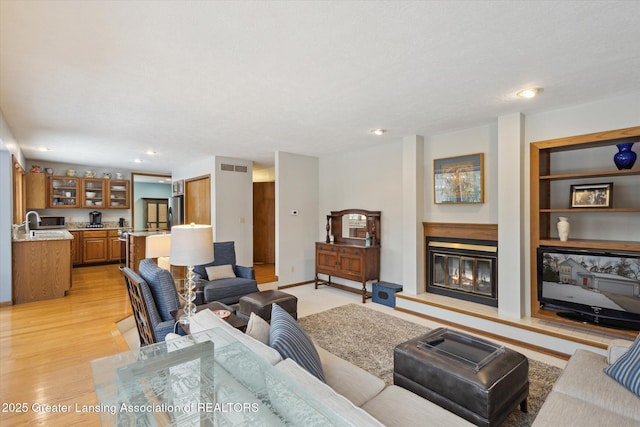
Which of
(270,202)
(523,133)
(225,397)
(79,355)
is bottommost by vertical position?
(79,355)

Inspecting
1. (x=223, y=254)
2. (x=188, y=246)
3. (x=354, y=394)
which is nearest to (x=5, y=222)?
(x=223, y=254)

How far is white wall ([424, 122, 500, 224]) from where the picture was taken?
152 inches

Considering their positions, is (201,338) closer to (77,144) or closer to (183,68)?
(183,68)

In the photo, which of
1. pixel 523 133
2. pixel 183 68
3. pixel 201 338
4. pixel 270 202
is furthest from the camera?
pixel 270 202

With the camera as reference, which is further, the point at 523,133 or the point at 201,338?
the point at 523,133

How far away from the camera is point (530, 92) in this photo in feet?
9.14

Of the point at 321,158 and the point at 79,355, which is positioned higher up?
the point at 321,158

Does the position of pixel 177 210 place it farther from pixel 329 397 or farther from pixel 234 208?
pixel 329 397

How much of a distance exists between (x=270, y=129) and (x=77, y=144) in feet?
11.5

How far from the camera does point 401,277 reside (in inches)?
190

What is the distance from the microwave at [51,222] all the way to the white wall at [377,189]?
6.33 metres

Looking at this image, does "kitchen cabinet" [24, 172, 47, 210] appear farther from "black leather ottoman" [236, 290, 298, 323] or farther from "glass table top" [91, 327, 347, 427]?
"glass table top" [91, 327, 347, 427]

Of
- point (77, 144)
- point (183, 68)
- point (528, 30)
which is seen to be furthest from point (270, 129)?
point (77, 144)

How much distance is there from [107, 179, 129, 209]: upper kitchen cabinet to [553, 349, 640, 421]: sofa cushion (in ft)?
29.8
